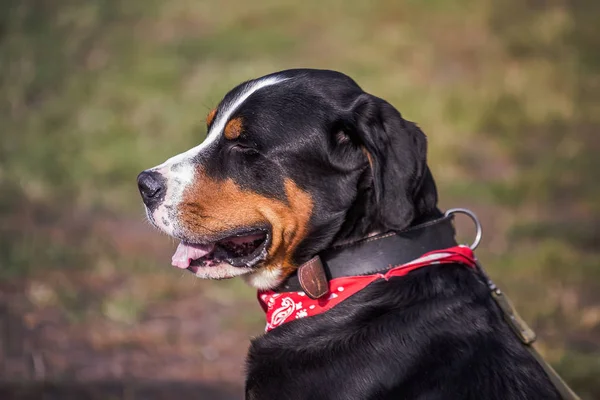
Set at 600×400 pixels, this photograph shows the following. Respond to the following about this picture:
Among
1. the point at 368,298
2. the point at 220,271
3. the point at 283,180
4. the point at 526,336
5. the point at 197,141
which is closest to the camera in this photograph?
the point at 368,298

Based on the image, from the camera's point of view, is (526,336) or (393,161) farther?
(526,336)

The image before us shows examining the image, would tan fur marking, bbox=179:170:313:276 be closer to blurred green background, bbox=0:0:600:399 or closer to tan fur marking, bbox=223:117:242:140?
tan fur marking, bbox=223:117:242:140

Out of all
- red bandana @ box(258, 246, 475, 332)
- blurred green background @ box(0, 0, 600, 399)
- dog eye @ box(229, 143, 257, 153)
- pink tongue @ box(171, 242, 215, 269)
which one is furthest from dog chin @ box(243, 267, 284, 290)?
blurred green background @ box(0, 0, 600, 399)

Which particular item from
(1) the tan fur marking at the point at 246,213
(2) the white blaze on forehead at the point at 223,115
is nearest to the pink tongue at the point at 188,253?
(1) the tan fur marking at the point at 246,213

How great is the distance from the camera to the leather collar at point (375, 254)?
11.3 feet

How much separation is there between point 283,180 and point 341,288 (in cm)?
54

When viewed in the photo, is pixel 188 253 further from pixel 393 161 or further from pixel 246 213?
pixel 393 161

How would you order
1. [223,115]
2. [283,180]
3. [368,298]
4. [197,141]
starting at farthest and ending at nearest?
[197,141]
[223,115]
[283,180]
[368,298]

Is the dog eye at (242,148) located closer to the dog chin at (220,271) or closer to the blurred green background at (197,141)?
the dog chin at (220,271)

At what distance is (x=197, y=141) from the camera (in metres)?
10.4

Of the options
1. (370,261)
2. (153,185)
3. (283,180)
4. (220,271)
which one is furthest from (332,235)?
(153,185)

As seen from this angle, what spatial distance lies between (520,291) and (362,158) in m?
3.70

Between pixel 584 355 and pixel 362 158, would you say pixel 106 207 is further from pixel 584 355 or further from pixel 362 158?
pixel 362 158

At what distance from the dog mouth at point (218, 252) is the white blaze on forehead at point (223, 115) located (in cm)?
38
